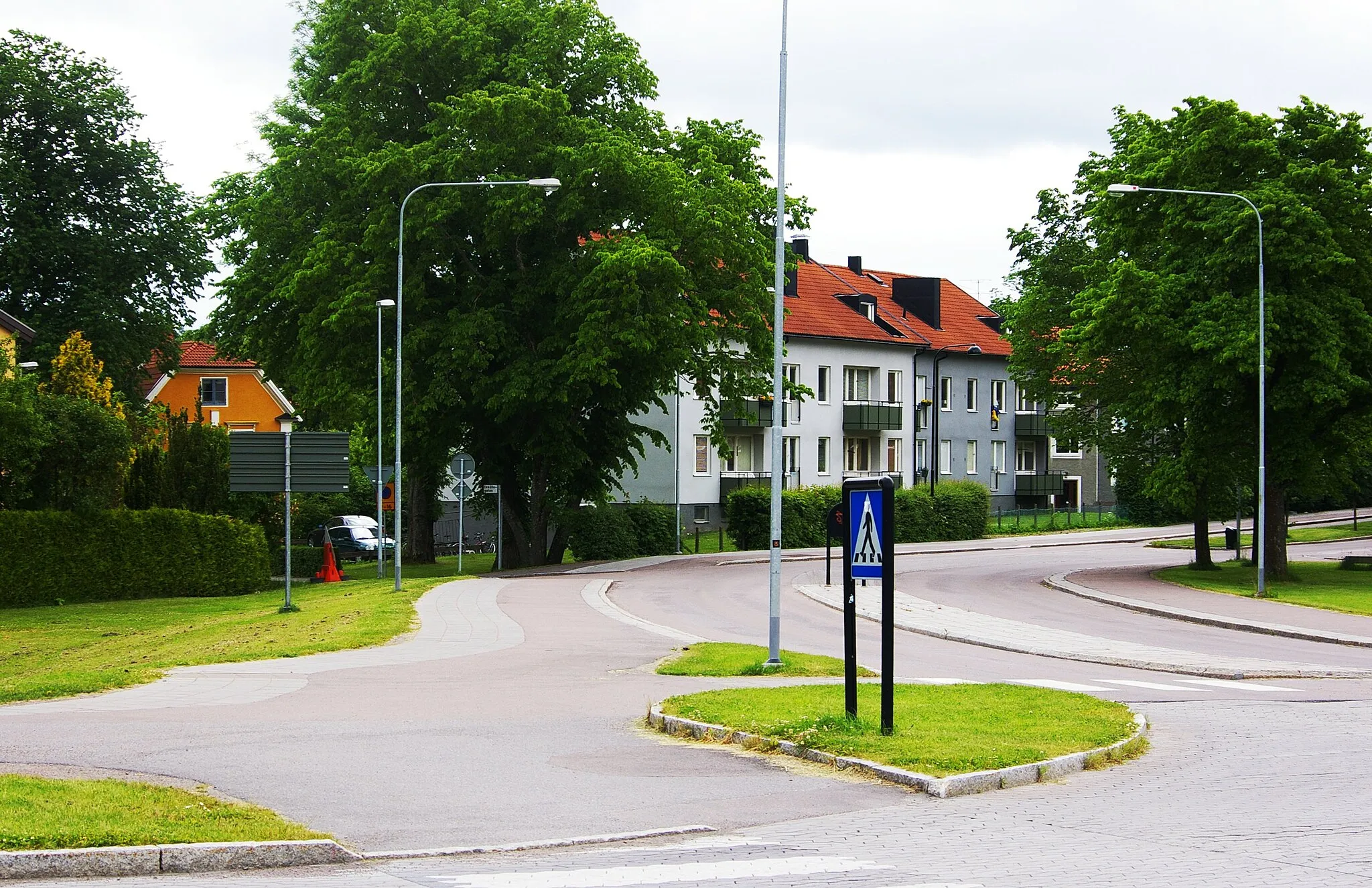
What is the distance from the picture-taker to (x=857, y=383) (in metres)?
69.8

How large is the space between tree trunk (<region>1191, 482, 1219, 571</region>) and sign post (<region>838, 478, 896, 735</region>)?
Answer: 1189 inches

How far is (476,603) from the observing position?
89.5 feet

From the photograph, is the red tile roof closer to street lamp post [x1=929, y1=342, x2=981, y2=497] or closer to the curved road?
street lamp post [x1=929, y1=342, x2=981, y2=497]

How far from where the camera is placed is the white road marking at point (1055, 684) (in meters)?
16.3

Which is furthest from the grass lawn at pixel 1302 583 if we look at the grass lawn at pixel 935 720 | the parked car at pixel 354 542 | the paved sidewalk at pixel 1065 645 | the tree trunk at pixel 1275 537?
the parked car at pixel 354 542

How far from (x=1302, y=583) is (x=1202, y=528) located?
Result: 4.59 m

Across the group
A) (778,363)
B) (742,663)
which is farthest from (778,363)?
(742,663)

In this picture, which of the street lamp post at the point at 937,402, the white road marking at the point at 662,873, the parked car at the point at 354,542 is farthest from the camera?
the street lamp post at the point at 937,402

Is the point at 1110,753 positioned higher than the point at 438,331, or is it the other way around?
the point at 438,331

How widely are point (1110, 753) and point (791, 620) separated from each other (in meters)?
15.2

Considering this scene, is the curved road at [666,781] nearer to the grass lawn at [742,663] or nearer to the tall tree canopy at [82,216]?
the grass lawn at [742,663]

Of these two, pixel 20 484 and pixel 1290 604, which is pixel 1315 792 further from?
pixel 20 484

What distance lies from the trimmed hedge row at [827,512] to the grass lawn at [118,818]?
130 feet

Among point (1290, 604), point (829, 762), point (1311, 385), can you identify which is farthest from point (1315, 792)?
point (1311, 385)
